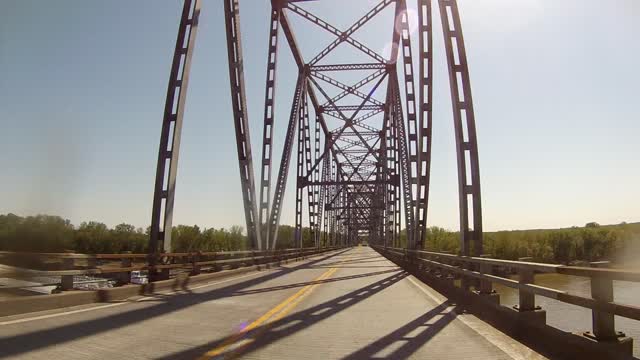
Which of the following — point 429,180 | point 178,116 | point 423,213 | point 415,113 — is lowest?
point 423,213

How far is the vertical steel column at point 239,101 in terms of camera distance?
23578 millimetres

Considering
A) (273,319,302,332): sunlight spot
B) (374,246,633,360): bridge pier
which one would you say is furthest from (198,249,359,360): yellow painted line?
(374,246,633,360): bridge pier

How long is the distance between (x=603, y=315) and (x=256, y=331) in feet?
15.8

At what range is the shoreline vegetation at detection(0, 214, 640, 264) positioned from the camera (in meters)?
7.16

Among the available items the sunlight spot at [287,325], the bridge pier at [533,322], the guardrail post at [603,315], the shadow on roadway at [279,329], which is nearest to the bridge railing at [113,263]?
the shadow on roadway at [279,329]

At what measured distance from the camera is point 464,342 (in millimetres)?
6973

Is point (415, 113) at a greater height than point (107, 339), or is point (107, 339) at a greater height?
point (415, 113)

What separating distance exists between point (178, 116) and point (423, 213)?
12127 millimetres

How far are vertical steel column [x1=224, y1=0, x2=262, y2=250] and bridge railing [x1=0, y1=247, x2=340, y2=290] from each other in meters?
3.33

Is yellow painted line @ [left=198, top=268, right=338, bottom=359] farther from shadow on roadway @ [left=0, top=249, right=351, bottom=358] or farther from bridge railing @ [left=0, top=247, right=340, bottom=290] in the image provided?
bridge railing @ [left=0, top=247, right=340, bottom=290]

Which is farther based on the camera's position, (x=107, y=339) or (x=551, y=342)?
(x=107, y=339)

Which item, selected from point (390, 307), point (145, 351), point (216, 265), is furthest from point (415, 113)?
point (145, 351)

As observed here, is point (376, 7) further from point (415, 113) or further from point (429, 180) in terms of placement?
point (429, 180)

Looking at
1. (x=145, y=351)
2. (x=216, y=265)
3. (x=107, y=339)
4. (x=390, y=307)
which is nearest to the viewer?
(x=145, y=351)
